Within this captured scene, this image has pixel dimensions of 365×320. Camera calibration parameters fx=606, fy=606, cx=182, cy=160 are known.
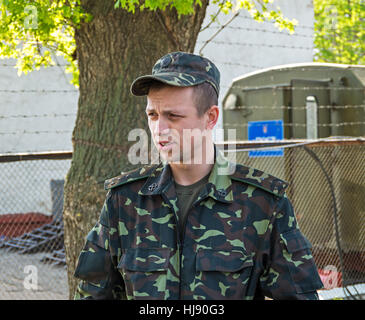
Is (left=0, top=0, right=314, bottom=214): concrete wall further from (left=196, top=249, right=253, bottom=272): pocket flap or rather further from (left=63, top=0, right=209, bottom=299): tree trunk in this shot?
(left=196, top=249, right=253, bottom=272): pocket flap

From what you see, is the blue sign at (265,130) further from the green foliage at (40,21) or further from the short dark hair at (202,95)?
the short dark hair at (202,95)

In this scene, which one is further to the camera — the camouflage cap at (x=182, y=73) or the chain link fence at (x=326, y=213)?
the chain link fence at (x=326, y=213)

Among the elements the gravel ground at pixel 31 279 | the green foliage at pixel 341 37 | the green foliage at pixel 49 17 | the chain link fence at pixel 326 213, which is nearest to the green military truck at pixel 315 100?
the chain link fence at pixel 326 213

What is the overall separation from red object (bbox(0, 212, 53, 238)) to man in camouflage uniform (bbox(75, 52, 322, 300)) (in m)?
5.40

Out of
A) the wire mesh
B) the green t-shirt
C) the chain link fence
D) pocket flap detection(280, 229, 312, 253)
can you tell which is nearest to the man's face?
the green t-shirt

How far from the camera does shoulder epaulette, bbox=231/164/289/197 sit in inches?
85.8

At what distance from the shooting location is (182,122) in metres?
2.15

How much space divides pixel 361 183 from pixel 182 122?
5.09 m

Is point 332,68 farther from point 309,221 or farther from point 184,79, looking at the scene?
point 184,79

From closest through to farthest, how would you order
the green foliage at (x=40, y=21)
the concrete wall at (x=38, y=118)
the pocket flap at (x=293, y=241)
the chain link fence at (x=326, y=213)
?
the pocket flap at (x=293, y=241) → the green foliage at (x=40, y=21) → the chain link fence at (x=326, y=213) → the concrete wall at (x=38, y=118)

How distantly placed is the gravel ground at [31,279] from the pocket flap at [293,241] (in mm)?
4873

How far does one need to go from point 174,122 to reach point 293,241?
59 cm

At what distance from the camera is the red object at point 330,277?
251 inches
